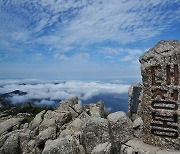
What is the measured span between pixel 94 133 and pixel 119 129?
2.01m

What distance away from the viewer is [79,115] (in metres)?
25.8

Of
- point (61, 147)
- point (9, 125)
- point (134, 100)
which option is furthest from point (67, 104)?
point (61, 147)

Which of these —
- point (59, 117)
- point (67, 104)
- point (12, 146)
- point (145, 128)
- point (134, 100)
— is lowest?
point (12, 146)

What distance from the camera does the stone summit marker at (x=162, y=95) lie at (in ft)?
42.3

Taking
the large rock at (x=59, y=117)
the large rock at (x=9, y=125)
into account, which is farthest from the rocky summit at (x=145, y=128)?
the large rock at (x=9, y=125)

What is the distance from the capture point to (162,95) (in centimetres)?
1315

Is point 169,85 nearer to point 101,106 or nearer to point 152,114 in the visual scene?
point 152,114

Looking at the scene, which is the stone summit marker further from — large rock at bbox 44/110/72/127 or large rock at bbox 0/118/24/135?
large rock at bbox 0/118/24/135

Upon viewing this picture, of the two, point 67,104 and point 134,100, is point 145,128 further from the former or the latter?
point 67,104

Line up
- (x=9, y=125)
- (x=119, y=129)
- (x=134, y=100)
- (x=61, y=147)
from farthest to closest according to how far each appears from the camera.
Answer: (x=9, y=125)
(x=134, y=100)
(x=61, y=147)
(x=119, y=129)

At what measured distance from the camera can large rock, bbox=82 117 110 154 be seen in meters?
16.8

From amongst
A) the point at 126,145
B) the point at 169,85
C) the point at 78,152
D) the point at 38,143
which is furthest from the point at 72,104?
the point at 169,85

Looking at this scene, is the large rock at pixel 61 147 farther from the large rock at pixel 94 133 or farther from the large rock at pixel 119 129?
the large rock at pixel 119 129

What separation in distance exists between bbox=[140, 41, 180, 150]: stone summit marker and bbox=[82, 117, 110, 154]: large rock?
11.6 feet
